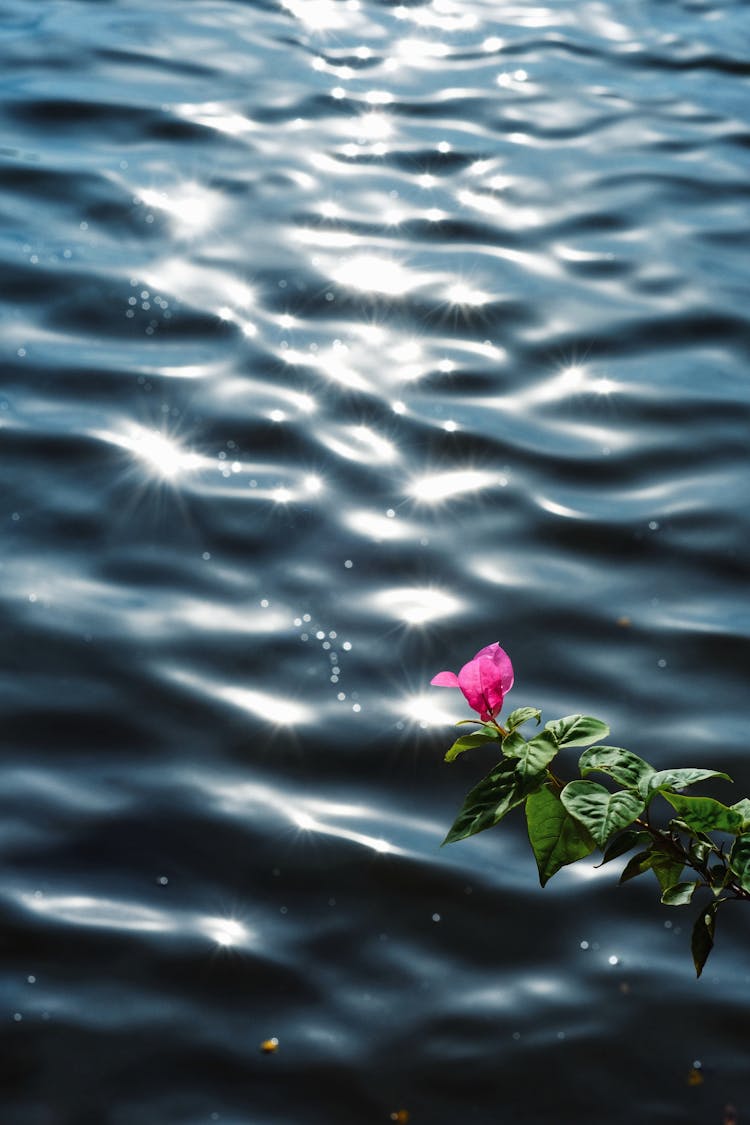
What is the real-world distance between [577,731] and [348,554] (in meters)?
1.54

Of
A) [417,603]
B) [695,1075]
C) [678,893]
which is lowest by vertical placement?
[695,1075]

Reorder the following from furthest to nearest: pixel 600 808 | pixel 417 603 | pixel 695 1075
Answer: pixel 417 603, pixel 695 1075, pixel 600 808

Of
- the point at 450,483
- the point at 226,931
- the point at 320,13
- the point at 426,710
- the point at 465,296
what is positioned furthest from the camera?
the point at 320,13

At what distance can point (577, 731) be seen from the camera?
36.5 inches

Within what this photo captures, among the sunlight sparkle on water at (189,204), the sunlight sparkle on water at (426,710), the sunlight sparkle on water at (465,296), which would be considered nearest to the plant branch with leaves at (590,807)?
the sunlight sparkle on water at (426,710)

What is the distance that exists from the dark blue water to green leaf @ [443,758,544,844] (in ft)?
2.72

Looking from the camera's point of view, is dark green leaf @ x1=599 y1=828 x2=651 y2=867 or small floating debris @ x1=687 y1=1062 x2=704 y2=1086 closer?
dark green leaf @ x1=599 y1=828 x2=651 y2=867

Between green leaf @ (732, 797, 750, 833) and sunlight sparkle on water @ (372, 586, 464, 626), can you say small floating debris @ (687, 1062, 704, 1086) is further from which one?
sunlight sparkle on water @ (372, 586, 464, 626)

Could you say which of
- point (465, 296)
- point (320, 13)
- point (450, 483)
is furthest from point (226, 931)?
point (320, 13)

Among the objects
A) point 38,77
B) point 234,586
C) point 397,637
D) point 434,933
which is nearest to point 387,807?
point 434,933

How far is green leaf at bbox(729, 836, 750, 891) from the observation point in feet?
2.89

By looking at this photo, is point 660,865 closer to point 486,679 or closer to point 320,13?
point 486,679

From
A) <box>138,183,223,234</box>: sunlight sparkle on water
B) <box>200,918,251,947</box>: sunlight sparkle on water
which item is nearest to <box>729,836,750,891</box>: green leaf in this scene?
<box>200,918,251,947</box>: sunlight sparkle on water

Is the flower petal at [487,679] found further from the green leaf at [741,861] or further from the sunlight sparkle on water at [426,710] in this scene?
the sunlight sparkle on water at [426,710]
